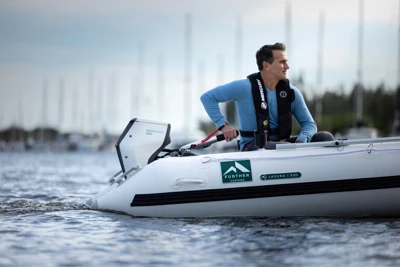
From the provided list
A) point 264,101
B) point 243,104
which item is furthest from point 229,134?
point 264,101

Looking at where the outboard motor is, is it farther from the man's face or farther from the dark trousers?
the man's face

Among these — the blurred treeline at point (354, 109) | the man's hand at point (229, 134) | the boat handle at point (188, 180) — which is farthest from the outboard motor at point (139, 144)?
the blurred treeline at point (354, 109)

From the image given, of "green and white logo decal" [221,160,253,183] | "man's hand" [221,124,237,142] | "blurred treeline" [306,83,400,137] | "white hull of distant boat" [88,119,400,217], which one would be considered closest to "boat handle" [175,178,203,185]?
"white hull of distant boat" [88,119,400,217]

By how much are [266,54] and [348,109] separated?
4571cm

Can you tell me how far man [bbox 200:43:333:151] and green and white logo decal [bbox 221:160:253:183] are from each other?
42 centimetres

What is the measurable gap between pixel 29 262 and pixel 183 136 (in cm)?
3175

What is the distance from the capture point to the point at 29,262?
413 cm

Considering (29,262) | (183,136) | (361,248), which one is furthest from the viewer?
(183,136)

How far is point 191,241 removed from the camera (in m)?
4.76

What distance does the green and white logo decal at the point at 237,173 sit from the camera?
18.6ft

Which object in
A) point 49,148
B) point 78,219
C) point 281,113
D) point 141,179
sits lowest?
point 49,148

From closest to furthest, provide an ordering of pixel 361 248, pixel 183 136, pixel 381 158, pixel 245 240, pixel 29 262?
1. pixel 29 262
2. pixel 361 248
3. pixel 245 240
4. pixel 381 158
5. pixel 183 136

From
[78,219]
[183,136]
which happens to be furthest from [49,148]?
[78,219]

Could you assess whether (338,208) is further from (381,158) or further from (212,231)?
(212,231)
